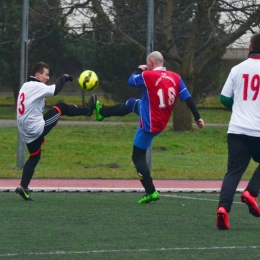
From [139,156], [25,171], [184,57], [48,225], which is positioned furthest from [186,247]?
[184,57]

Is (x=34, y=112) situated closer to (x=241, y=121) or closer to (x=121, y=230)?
(x=121, y=230)

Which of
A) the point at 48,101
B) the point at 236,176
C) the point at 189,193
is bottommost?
the point at 48,101

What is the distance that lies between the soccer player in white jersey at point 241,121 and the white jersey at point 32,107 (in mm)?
3019

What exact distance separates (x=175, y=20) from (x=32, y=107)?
486 inches

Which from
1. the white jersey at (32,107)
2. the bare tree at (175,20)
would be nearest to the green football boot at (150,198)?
the white jersey at (32,107)

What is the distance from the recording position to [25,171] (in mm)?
10305

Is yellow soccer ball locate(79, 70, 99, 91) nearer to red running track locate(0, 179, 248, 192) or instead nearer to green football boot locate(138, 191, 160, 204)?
red running track locate(0, 179, 248, 192)

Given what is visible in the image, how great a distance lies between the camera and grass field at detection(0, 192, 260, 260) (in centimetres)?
649

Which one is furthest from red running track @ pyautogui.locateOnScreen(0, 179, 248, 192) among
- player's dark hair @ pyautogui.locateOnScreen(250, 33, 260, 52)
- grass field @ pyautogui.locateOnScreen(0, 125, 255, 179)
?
player's dark hair @ pyautogui.locateOnScreen(250, 33, 260, 52)

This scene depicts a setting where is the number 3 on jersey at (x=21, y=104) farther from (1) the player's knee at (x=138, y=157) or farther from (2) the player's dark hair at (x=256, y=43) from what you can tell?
(2) the player's dark hair at (x=256, y=43)

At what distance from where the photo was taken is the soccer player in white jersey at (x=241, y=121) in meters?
7.63

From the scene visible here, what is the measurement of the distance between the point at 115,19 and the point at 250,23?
3895 mm

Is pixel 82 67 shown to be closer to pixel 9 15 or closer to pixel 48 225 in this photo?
pixel 9 15

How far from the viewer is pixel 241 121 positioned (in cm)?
764
